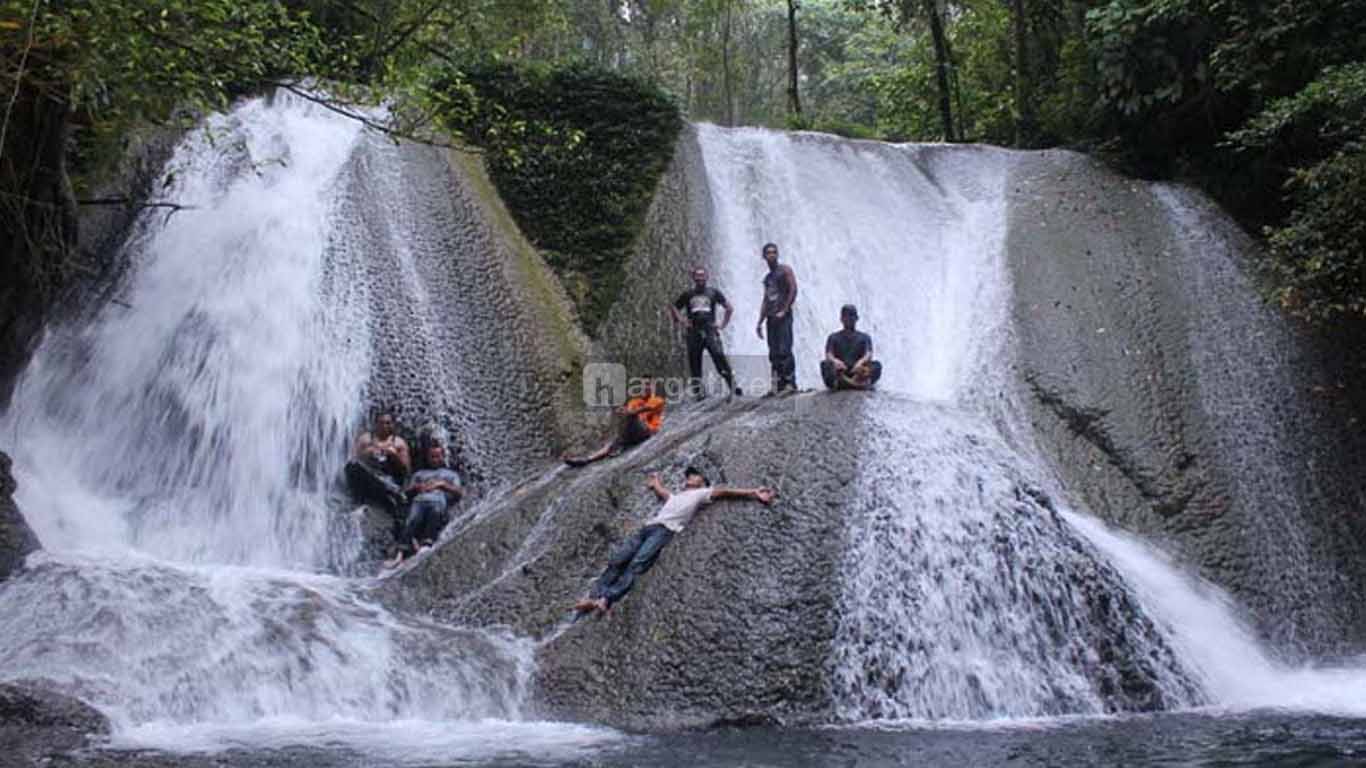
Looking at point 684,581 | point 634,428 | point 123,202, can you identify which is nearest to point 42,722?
point 684,581

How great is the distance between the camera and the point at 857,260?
15758mm

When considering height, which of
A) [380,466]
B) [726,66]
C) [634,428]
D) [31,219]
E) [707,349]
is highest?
[726,66]

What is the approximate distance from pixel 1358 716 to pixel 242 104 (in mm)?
13031

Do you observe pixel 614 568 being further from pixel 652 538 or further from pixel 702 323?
pixel 702 323

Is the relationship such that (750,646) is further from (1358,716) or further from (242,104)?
(242,104)

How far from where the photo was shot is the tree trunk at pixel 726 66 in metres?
28.2

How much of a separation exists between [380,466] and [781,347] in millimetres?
3913

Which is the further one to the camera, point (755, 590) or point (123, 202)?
point (123, 202)

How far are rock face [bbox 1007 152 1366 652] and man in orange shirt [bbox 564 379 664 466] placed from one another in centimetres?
384

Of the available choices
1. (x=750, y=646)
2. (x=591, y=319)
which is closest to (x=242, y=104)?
(x=591, y=319)

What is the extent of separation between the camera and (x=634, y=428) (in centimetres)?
1168

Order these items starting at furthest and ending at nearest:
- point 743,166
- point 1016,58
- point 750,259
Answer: point 1016,58 → point 743,166 → point 750,259

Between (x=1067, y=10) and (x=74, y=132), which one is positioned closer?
(x=74, y=132)

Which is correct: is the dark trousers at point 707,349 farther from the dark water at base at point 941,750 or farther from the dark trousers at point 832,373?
the dark water at base at point 941,750
